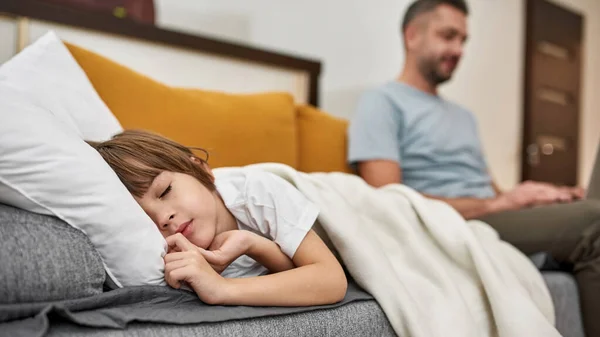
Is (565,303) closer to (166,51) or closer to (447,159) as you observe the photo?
(447,159)

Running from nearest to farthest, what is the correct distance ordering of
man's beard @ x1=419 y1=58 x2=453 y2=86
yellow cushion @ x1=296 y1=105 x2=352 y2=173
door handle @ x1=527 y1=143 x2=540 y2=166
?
yellow cushion @ x1=296 y1=105 x2=352 y2=173, man's beard @ x1=419 y1=58 x2=453 y2=86, door handle @ x1=527 y1=143 x2=540 y2=166

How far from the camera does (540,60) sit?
387cm

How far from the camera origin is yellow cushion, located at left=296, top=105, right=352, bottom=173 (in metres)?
2.03

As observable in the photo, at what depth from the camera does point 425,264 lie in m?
1.26

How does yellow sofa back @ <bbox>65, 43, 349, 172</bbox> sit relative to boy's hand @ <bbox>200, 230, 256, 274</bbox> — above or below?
above

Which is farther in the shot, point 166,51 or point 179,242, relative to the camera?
point 166,51

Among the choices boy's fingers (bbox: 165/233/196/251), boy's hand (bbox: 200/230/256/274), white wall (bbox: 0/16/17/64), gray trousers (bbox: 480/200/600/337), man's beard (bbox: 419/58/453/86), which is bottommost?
gray trousers (bbox: 480/200/600/337)

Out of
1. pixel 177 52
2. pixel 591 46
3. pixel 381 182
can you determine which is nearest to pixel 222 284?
pixel 381 182

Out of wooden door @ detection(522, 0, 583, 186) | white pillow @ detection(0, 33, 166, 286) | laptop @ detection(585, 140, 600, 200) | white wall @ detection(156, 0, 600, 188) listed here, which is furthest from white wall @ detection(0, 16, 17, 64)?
wooden door @ detection(522, 0, 583, 186)

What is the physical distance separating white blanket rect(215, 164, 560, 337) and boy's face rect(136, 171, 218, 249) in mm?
254

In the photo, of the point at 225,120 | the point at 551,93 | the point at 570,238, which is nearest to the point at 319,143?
the point at 225,120

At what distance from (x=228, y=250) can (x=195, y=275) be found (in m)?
0.11

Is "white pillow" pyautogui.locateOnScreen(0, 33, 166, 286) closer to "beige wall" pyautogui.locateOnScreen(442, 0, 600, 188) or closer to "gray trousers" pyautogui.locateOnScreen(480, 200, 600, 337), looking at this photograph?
"gray trousers" pyautogui.locateOnScreen(480, 200, 600, 337)

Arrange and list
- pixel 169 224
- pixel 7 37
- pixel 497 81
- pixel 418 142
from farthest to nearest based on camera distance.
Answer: pixel 497 81, pixel 418 142, pixel 7 37, pixel 169 224
